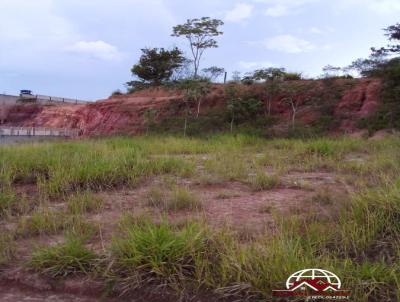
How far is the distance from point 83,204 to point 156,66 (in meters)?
28.0

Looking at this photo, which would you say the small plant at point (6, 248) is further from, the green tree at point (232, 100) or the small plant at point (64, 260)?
the green tree at point (232, 100)

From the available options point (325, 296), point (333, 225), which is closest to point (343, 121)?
point (333, 225)

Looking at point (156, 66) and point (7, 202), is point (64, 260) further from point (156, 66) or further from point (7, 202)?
point (156, 66)

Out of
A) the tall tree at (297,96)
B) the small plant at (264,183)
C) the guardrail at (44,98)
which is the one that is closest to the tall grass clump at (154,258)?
the small plant at (264,183)

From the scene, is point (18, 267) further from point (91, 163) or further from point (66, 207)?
point (91, 163)

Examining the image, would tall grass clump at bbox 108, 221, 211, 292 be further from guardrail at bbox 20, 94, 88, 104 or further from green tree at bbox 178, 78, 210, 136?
guardrail at bbox 20, 94, 88, 104

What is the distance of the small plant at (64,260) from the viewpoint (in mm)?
2949

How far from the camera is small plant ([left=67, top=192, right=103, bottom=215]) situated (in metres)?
4.30

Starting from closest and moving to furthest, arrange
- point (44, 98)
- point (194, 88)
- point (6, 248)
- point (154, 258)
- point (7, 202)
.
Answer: point (154, 258) < point (6, 248) < point (7, 202) < point (194, 88) < point (44, 98)

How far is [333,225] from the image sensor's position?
3.37 m

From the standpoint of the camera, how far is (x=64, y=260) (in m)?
2.98

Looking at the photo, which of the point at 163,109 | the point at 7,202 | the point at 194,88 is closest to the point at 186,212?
the point at 7,202

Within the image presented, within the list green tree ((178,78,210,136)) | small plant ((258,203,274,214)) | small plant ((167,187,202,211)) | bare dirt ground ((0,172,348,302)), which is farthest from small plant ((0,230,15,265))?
green tree ((178,78,210,136))

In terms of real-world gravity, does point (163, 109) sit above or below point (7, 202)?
above
